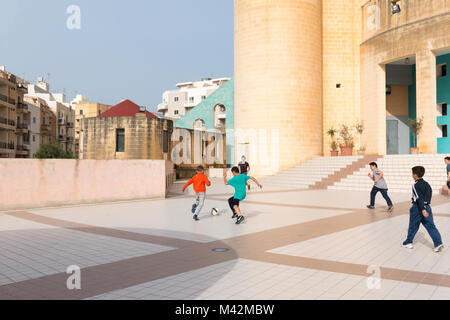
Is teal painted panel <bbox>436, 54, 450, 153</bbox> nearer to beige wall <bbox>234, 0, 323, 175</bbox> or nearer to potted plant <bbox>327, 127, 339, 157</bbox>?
potted plant <bbox>327, 127, 339, 157</bbox>

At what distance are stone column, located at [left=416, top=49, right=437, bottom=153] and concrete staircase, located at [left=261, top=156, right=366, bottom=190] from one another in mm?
3883

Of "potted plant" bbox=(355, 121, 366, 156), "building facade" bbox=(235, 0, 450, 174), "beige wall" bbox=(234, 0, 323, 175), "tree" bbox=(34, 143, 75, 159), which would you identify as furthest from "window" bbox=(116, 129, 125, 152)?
"tree" bbox=(34, 143, 75, 159)

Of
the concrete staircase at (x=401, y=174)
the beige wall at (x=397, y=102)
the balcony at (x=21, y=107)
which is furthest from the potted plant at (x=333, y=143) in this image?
the balcony at (x=21, y=107)

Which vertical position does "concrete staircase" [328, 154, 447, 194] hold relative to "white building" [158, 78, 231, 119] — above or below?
below

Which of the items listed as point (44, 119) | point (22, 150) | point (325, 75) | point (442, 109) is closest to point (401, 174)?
point (442, 109)

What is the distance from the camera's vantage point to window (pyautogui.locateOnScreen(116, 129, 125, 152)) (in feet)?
105

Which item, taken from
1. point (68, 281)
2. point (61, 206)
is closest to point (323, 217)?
point (68, 281)

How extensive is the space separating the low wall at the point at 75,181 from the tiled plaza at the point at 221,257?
174 centimetres

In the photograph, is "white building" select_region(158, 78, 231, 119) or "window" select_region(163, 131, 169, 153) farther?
"white building" select_region(158, 78, 231, 119)

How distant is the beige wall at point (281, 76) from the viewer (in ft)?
96.1

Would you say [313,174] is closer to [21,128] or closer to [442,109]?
[442,109]

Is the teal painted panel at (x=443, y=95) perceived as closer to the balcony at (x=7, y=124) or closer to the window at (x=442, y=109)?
the window at (x=442, y=109)

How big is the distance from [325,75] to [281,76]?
4.97 metres
